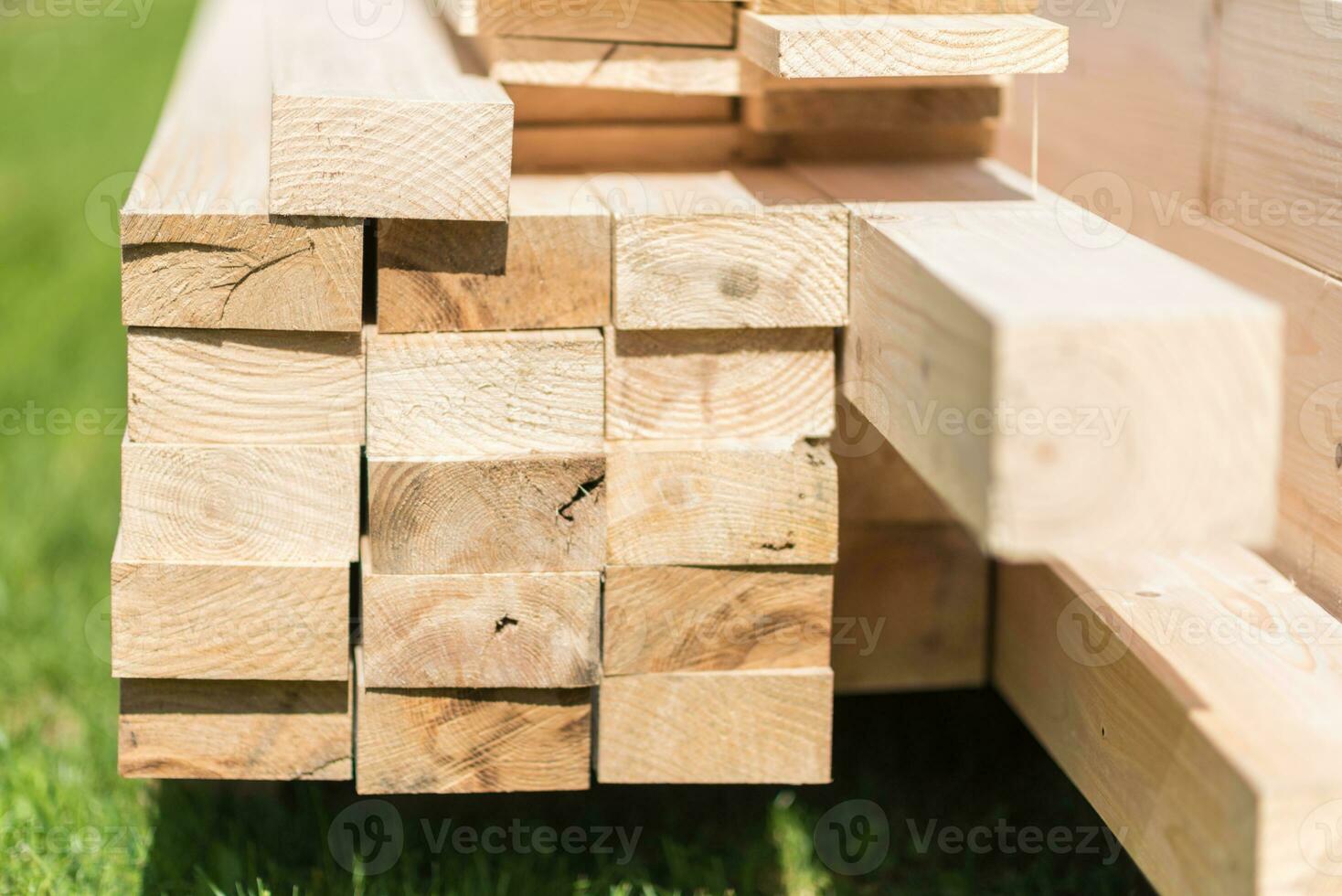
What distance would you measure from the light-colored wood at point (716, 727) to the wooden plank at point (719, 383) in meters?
0.34

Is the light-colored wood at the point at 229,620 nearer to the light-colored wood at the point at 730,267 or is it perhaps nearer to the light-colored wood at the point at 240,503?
the light-colored wood at the point at 240,503

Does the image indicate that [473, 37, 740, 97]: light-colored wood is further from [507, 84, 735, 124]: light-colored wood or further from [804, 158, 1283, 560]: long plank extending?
[804, 158, 1283, 560]: long plank extending

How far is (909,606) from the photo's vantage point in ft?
7.84

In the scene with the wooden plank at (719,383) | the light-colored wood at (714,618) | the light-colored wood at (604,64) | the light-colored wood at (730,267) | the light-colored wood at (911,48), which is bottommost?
the light-colored wood at (714,618)

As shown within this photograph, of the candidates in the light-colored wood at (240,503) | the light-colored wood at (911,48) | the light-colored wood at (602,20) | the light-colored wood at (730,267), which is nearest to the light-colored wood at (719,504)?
the light-colored wood at (730,267)

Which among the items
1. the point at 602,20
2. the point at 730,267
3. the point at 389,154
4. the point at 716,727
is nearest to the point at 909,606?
the point at 716,727

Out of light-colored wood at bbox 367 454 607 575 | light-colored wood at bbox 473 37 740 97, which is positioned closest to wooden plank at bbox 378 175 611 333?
light-colored wood at bbox 367 454 607 575

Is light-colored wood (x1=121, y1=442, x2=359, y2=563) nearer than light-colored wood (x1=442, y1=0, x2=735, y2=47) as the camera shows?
Yes

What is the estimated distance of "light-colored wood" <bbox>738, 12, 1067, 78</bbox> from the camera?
1768 millimetres

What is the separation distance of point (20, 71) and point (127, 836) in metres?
6.74

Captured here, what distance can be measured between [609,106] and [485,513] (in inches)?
31.1

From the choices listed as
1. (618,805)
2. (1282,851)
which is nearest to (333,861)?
(618,805)

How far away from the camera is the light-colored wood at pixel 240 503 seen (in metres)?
1.85

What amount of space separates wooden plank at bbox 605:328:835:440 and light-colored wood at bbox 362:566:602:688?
0.75 feet
